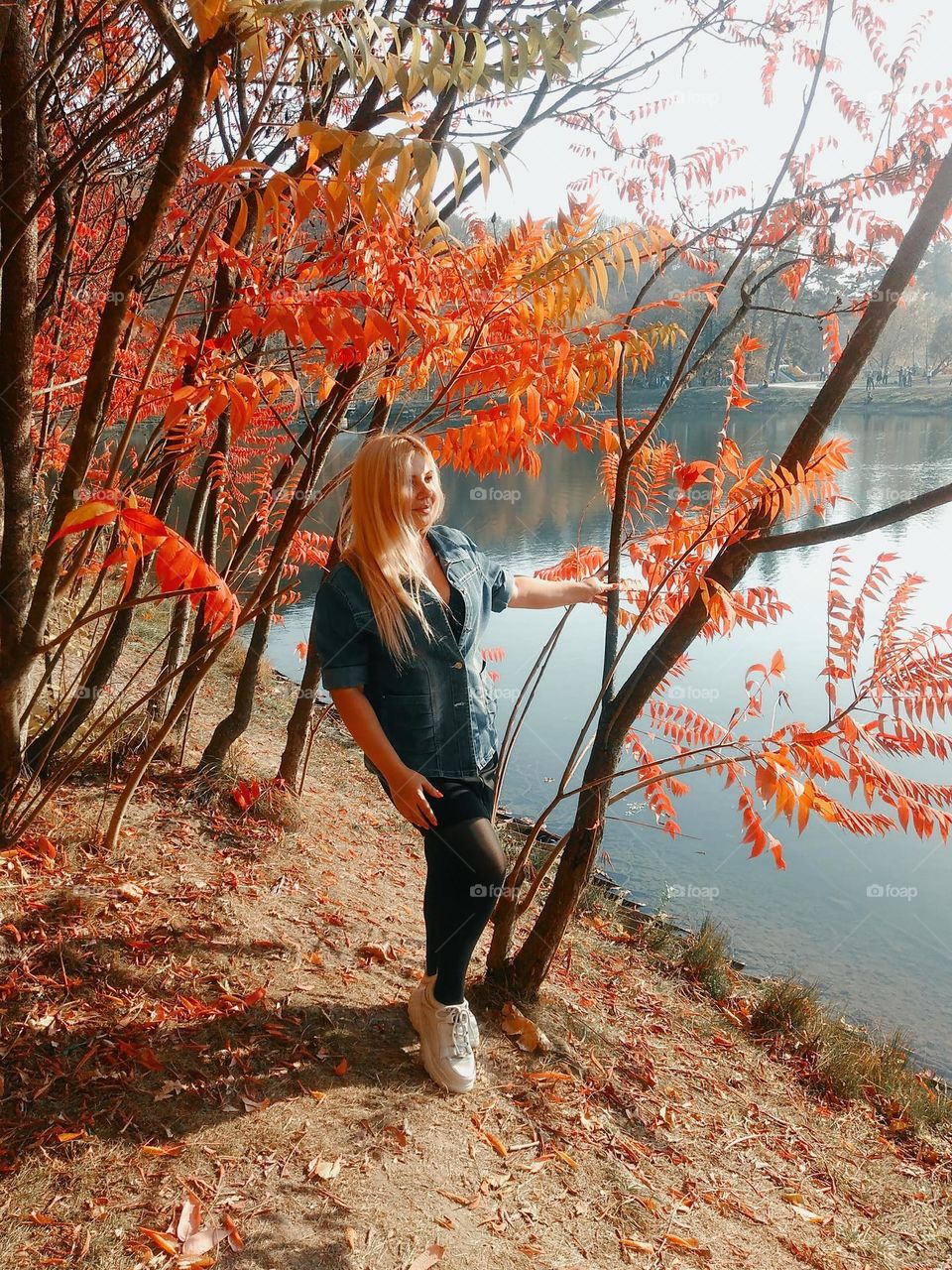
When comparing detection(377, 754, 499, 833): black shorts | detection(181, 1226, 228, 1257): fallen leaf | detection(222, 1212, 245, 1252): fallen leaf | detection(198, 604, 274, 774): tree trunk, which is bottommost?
detection(222, 1212, 245, 1252): fallen leaf

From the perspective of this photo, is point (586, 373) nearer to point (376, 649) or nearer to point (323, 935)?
point (376, 649)

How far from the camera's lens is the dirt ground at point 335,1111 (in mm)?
2100

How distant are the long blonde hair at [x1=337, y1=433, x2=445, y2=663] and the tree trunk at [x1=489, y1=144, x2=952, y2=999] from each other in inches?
38.5

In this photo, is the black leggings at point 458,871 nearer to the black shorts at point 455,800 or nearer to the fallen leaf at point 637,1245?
the black shorts at point 455,800

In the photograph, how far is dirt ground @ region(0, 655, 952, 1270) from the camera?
2100 mm

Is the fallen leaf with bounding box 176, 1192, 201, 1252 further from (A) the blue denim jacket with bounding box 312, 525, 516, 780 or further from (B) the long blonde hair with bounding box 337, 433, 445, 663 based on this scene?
(B) the long blonde hair with bounding box 337, 433, 445, 663

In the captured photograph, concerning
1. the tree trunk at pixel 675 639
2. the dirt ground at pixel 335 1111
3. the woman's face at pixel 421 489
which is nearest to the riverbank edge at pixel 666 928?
the tree trunk at pixel 675 639

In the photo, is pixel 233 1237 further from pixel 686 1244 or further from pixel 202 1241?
pixel 686 1244

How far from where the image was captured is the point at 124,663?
713 centimetres

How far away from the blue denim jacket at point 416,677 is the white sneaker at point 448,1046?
795mm

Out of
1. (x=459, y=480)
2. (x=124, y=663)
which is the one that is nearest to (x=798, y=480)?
(x=124, y=663)

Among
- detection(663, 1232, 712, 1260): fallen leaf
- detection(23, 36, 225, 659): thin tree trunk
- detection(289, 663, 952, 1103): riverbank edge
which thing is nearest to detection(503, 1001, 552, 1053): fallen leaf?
detection(663, 1232, 712, 1260): fallen leaf

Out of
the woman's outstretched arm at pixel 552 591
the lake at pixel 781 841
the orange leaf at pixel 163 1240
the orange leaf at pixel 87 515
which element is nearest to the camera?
the orange leaf at pixel 87 515

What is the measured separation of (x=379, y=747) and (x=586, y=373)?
5.32 ft
